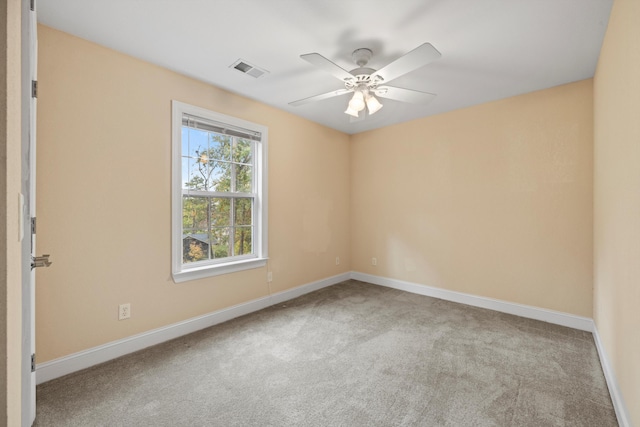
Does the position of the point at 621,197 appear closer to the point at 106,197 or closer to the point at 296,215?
the point at 296,215

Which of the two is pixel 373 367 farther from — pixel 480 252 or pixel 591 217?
pixel 591 217

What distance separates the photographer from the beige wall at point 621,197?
1.37 m

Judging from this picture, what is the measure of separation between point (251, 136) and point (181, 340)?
2.25 meters

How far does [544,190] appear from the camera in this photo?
9.82 ft

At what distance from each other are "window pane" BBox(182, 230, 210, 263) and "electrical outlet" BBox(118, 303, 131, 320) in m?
0.60

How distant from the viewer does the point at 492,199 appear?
333cm

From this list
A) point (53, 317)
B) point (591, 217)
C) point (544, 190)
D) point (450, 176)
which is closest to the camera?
point (53, 317)

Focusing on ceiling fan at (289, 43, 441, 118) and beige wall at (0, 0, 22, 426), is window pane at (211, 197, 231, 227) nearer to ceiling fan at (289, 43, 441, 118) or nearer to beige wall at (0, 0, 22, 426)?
ceiling fan at (289, 43, 441, 118)

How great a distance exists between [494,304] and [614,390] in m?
1.59

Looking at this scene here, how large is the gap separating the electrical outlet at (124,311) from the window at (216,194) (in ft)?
1.39

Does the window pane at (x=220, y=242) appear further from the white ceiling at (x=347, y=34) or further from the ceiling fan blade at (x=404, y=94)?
the ceiling fan blade at (x=404, y=94)

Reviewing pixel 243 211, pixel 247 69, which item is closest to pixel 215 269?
pixel 243 211

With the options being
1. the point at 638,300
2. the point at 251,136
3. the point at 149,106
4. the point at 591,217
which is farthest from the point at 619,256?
the point at 149,106

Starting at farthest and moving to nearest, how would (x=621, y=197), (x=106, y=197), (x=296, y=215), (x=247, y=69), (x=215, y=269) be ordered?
(x=296, y=215), (x=215, y=269), (x=247, y=69), (x=106, y=197), (x=621, y=197)
